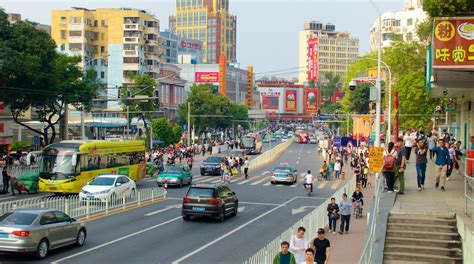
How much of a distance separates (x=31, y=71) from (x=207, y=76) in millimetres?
119171

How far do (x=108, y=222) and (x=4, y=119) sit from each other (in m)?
31.1

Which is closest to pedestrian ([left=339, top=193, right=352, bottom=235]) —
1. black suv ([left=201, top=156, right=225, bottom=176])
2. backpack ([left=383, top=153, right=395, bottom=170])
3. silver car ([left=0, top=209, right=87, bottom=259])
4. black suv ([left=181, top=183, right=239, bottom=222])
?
backpack ([left=383, top=153, right=395, bottom=170])

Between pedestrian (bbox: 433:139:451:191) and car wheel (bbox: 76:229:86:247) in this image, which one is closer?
car wheel (bbox: 76:229:86:247)

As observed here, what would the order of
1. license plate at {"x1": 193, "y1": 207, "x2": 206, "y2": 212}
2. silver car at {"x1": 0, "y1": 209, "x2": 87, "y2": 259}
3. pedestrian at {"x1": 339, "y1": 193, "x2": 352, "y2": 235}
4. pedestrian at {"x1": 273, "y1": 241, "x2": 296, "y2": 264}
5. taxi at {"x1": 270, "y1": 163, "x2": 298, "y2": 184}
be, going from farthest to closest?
taxi at {"x1": 270, "y1": 163, "x2": 298, "y2": 184}
license plate at {"x1": 193, "y1": 207, "x2": 206, "y2": 212}
pedestrian at {"x1": 339, "y1": 193, "x2": 352, "y2": 235}
silver car at {"x1": 0, "y1": 209, "x2": 87, "y2": 259}
pedestrian at {"x1": 273, "y1": 241, "x2": 296, "y2": 264}

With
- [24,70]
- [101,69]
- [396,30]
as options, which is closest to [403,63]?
[24,70]

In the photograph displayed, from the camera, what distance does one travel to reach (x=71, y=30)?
105938mm

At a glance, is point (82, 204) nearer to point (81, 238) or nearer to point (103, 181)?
point (103, 181)

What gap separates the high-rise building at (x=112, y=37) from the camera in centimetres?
10488

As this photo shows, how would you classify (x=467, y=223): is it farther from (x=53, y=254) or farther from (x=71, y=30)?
(x=71, y=30)

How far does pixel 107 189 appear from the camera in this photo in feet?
97.8

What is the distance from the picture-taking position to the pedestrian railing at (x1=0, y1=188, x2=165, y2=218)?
2516 cm

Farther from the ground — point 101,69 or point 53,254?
point 101,69

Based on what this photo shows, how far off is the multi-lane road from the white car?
5.07ft

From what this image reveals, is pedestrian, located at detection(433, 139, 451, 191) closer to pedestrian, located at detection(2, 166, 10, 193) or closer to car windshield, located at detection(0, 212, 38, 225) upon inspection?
car windshield, located at detection(0, 212, 38, 225)
